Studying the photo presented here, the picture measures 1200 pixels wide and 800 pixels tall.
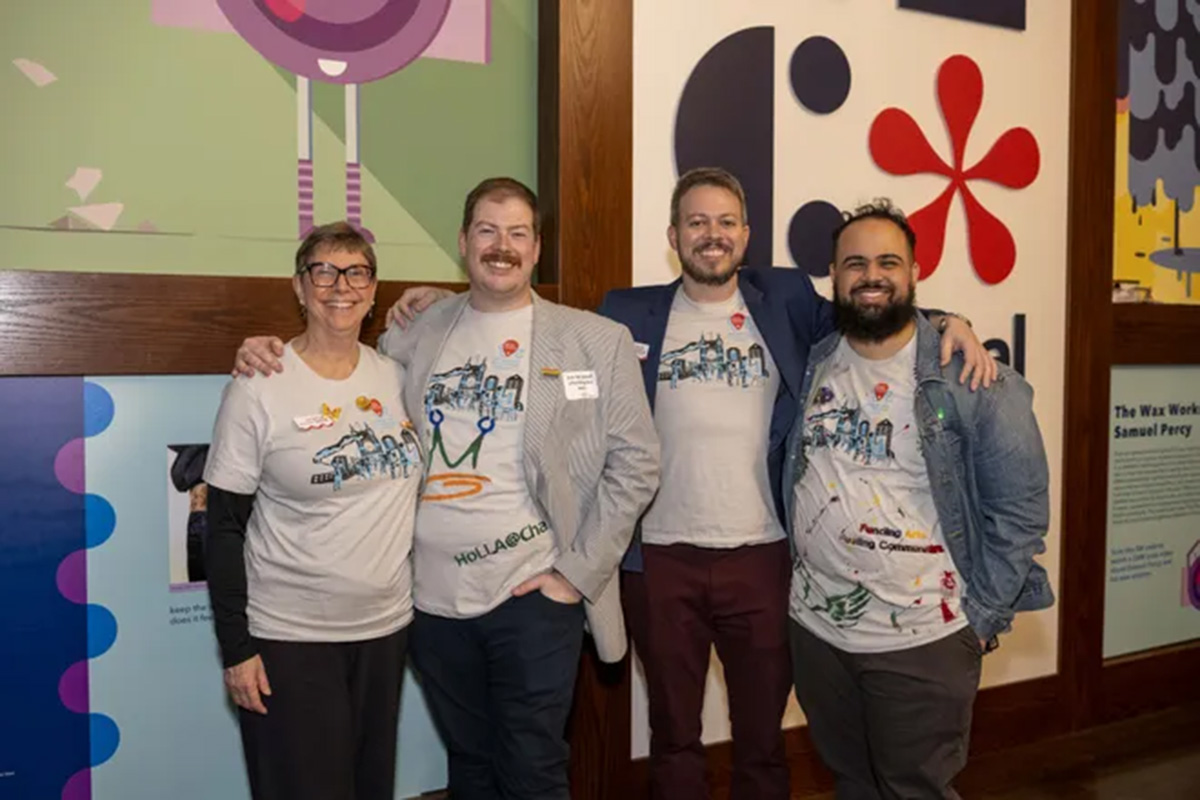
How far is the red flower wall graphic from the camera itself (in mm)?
3387

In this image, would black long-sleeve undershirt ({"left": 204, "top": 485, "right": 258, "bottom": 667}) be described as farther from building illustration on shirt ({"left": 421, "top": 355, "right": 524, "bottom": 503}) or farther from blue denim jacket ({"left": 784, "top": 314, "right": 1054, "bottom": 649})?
blue denim jacket ({"left": 784, "top": 314, "right": 1054, "bottom": 649})

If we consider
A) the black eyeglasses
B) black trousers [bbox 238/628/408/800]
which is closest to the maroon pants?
black trousers [bbox 238/628/408/800]

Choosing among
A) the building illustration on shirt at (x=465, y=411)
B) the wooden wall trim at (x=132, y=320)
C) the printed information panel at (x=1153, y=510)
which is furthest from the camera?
the printed information panel at (x=1153, y=510)

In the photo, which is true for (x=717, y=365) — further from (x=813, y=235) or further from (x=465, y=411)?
(x=813, y=235)

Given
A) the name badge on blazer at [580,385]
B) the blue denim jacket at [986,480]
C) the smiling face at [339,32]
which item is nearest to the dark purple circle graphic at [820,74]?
the smiling face at [339,32]

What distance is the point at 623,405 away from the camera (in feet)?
7.19

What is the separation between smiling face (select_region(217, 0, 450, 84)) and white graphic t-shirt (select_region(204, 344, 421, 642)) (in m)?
1.06

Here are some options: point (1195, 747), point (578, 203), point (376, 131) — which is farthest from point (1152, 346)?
point (376, 131)

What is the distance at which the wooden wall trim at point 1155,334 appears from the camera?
12.5 ft

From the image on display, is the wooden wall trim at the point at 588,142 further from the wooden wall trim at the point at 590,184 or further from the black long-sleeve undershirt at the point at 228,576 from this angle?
the black long-sleeve undershirt at the point at 228,576

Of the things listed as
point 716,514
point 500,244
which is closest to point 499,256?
point 500,244

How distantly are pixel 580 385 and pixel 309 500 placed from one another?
62 centimetres

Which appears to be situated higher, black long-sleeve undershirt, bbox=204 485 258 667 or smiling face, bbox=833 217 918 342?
smiling face, bbox=833 217 918 342

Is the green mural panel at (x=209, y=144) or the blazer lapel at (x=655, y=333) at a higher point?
the green mural panel at (x=209, y=144)
